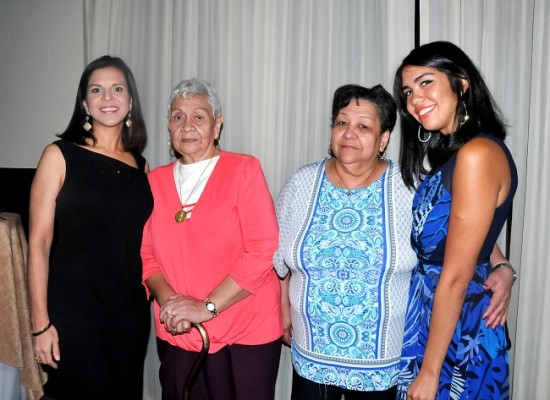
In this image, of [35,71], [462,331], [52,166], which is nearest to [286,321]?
[462,331]

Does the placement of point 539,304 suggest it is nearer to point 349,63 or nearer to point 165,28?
point 349,63

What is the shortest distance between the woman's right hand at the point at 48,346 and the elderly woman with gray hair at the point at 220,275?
0.39m

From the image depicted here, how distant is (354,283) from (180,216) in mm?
691

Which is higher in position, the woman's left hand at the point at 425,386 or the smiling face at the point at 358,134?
the smiling face at the point at 358,134

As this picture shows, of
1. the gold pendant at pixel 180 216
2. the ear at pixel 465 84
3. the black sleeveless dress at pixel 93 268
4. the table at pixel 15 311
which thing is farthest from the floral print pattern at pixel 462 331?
the table at pixel 15 311

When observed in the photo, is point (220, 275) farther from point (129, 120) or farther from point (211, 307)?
point (129, 120)

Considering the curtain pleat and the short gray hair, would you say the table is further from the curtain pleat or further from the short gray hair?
the short gray hair

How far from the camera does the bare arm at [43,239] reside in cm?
168

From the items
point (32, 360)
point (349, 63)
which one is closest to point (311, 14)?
point (349, 63)

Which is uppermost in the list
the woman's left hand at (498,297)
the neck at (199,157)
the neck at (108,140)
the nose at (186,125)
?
the nose at (186,125)

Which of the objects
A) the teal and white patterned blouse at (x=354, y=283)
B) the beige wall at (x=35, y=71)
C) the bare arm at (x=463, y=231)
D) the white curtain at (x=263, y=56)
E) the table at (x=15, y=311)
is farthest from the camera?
the beige wall at (x=35, y=71)

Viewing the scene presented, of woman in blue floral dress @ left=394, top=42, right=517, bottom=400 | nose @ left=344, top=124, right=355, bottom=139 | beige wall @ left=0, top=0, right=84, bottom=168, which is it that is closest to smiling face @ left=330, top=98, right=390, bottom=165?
nose @ left=344, top=124, right=355, bottom=139

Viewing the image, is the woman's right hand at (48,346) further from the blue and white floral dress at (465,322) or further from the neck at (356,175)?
the blue and white floral dress at (465,322)

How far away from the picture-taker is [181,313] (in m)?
1.59
